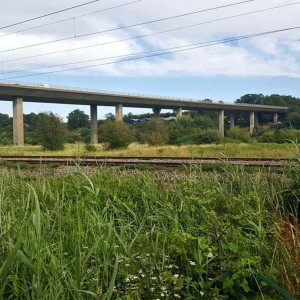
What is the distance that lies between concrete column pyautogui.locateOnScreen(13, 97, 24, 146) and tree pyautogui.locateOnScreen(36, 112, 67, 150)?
40.1ft

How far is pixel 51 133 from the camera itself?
44531 millimetres

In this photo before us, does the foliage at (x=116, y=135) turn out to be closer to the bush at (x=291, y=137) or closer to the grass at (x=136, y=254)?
the bush at (x=291, y=137)

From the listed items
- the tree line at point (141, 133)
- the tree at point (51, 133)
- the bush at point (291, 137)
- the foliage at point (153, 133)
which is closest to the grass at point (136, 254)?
the bush at point (291, 137)

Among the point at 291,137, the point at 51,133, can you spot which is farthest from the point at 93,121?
the point at 291,137

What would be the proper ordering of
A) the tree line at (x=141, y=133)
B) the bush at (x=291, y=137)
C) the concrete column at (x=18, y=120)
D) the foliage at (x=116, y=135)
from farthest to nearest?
the concrete column at (x=18, y=120) → the tree line at (x=141, y=133) → the foliage at (x=116, y=135) → the bush at (x=291, y=137)

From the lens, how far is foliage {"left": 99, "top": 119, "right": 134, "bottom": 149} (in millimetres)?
43469

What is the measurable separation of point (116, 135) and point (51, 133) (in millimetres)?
7230

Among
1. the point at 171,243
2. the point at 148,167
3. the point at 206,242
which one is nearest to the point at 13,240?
the point at 171,243

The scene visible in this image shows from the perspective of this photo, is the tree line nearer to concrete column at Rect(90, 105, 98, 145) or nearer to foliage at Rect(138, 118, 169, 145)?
foliage at Rect(138, 118, 169, 145)

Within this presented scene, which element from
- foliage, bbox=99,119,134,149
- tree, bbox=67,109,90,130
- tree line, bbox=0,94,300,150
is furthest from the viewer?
tree, bbox=67,109,90,130

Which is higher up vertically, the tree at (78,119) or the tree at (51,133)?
the tree at (78,119)

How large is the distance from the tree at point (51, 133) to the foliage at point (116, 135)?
4391 mm

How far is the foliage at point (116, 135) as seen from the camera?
43.5m

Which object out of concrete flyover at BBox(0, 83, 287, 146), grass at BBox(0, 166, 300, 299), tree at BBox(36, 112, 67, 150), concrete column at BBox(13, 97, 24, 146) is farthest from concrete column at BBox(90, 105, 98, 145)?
grass at BBox(0, 166, 300, 299)
